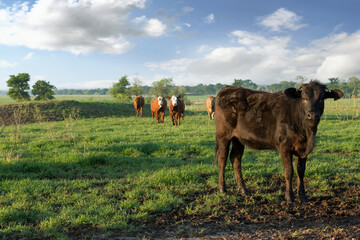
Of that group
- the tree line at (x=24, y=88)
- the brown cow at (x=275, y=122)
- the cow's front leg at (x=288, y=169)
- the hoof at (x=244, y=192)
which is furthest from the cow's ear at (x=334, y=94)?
the tree line at (x=24, y=88)

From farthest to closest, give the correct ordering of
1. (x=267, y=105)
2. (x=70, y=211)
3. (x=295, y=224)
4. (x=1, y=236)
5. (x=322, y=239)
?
(x=267, y=105) < (x=70, y=211) < (x=295, y=224) < (x=1, y=236) < (x=322, y=239)

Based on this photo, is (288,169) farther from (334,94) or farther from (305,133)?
(334,94)

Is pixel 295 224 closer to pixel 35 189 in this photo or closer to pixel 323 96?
pixel 323 96

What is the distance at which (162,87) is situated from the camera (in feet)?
226

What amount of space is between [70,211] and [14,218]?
86 centimetres

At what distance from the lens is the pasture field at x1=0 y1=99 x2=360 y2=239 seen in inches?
157

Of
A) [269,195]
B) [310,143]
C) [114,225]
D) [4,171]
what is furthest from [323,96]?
[4,171]

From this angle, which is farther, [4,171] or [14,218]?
[4,171]

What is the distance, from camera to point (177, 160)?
8.25 meters

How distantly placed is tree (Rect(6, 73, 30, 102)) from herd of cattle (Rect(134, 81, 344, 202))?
1751 inches

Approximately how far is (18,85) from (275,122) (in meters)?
48.2

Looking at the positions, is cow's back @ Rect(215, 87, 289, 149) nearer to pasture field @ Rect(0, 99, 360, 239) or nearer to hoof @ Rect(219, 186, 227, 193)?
hoof @ Rect(219, 186, 227, 193)

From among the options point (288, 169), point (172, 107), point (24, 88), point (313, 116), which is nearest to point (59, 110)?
point (172, 107)

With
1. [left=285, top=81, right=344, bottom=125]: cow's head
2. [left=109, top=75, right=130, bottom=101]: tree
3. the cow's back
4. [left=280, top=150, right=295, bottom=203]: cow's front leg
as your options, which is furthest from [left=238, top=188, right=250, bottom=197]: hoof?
[left=109, top=75, right=130, bottom=101]: tree
